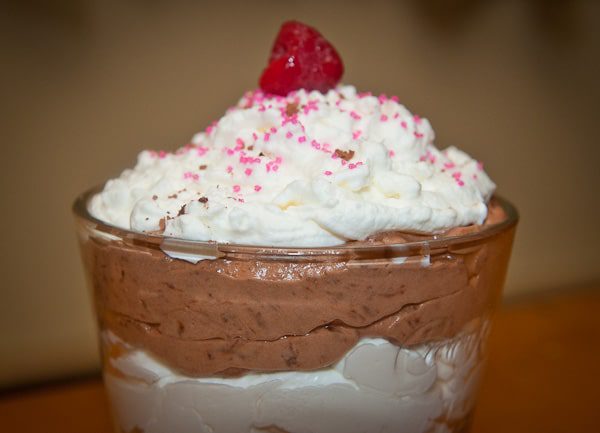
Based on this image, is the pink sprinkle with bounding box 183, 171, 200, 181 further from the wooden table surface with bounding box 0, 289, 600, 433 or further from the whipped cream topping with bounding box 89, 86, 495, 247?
the wooden table surface with bounding box 0, 289, 600, 433

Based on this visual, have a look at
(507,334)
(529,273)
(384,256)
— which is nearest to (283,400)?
(384,256)

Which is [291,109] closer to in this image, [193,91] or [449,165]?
[449,165]

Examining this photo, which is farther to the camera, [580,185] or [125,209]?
[580,185]

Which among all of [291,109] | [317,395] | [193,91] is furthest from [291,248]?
[193,91]

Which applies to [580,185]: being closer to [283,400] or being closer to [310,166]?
[310,166]

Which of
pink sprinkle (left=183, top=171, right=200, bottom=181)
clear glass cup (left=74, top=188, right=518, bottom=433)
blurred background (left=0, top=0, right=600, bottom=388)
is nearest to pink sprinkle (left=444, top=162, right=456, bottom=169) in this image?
clear glass cup (left=74, top=188, right=518, bottom=433)

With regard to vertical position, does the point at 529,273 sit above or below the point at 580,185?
below
